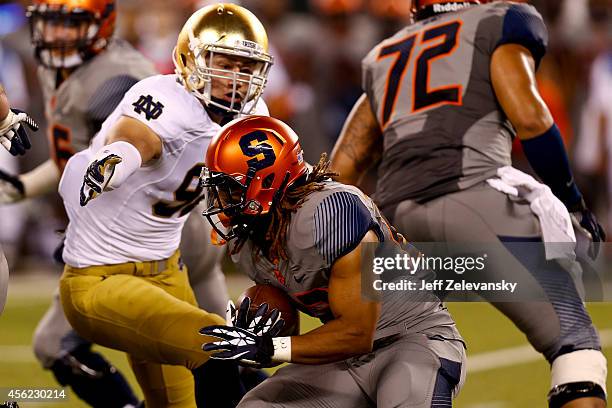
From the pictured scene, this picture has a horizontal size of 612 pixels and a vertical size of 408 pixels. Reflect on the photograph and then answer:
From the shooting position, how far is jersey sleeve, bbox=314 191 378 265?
123 inches

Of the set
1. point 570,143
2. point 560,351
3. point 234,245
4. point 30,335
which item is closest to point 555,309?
point 560,351

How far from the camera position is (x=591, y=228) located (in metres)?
3.99

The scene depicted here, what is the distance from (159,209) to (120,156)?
0.49m

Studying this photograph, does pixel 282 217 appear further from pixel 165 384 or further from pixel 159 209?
pixel 165 384

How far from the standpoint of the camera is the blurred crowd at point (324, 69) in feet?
31.3

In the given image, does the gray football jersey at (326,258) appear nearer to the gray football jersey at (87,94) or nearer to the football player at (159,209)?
the football player at (159,209)

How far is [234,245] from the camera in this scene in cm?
337

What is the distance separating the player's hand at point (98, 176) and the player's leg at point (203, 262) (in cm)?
126

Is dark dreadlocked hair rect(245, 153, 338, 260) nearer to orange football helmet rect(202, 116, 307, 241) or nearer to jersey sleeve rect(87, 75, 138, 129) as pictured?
orange football helmet rect(202, 116, 307, 241)

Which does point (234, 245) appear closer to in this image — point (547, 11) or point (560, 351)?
point (560, 351)

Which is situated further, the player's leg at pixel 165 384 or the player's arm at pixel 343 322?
the player's leg at pixel 165 384

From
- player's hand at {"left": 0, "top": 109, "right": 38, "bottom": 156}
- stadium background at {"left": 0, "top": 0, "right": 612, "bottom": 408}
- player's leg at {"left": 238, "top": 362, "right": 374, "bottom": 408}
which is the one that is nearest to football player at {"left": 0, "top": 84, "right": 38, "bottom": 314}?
player's hand at {"left": 0, "top": 109, "right": 38, "bottom": 156}

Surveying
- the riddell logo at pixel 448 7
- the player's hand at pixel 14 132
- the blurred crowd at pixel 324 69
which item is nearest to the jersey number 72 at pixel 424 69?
the riddell logo at pixel 448 7

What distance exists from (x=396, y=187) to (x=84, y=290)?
1150 mm
